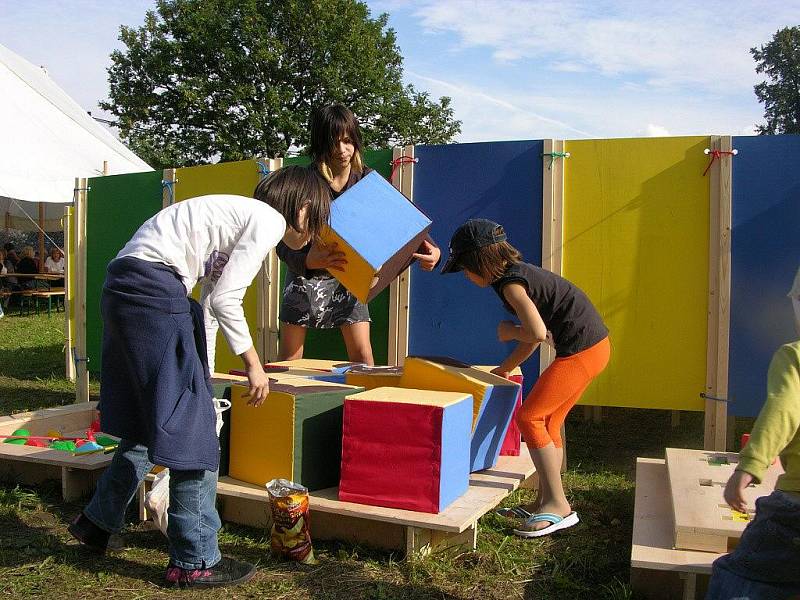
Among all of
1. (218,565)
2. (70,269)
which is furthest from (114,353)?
(70,269)

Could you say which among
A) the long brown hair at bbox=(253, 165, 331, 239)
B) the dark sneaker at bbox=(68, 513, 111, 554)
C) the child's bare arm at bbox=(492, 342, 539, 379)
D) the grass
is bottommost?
the grass

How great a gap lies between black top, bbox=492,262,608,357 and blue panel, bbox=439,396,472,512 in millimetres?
521

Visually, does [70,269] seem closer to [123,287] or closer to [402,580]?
[123,287]

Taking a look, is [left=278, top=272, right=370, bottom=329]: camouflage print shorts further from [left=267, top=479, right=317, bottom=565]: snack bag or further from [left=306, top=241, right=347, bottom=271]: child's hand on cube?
[left=267, top=479, right=317, bottom=565]: snack bag

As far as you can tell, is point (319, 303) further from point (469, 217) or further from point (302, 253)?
point (469, 217)

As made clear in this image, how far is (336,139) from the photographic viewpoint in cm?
411

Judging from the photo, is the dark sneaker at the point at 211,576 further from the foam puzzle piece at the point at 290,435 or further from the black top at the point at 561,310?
the black top at the point at 561,310

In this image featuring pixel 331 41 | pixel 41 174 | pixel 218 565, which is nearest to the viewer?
pixel 218 565

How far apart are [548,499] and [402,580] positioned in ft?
2.81

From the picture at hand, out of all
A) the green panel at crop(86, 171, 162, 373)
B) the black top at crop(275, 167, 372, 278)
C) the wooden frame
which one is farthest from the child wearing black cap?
the green panel at crop(86, 171, 162, 373)

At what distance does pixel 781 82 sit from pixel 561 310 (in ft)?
155

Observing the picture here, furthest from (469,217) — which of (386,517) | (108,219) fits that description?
(108,219)

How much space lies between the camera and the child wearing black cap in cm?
335

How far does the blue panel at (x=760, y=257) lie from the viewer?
169 inches
